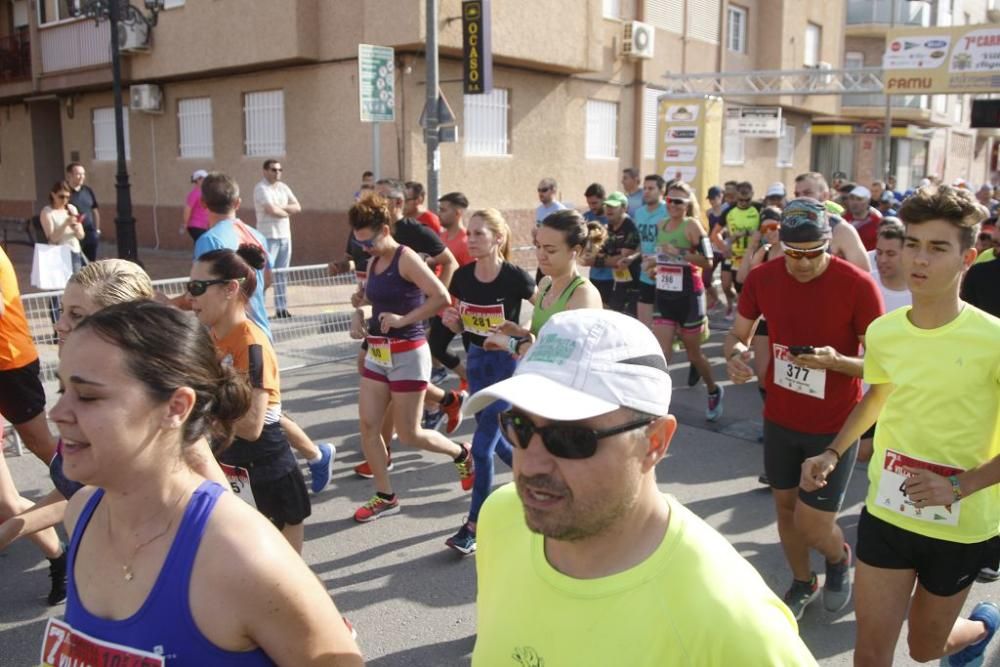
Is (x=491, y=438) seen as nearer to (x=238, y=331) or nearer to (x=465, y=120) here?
(x=238, y=331)

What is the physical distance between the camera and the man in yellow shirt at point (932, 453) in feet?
9.66

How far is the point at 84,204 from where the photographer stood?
1223 cm

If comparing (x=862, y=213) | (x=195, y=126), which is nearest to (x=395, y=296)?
(x=862, y=213)

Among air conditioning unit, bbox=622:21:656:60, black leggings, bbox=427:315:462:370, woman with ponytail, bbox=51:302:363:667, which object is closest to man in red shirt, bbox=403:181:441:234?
black leggings, bbox=427:315:462:370

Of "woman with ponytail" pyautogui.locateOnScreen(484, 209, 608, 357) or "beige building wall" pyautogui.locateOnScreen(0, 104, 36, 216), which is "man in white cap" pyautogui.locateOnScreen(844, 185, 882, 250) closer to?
"woman with ponytail" pyautogui.locateOnScreen(484, 209, 608, 357)

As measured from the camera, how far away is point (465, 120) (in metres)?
17.1

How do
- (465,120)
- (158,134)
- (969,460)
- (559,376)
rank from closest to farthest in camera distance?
(559,376), (969,460), (465,120), (158,134)

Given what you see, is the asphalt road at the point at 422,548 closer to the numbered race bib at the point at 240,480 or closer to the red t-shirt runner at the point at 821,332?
the numbered race bib at the point at 240,480

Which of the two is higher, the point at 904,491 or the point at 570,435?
the point at 570,435

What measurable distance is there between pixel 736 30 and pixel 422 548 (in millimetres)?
26089

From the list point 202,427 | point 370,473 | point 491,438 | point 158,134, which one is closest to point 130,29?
point 158,134

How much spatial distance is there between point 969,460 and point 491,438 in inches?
96.2

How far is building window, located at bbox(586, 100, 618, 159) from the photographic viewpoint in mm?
20938

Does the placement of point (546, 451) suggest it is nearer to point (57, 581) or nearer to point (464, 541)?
point (464, 541)
